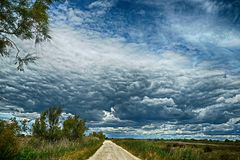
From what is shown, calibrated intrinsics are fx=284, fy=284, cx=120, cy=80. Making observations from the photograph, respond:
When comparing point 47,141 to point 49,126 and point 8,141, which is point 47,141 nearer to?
point 49,126

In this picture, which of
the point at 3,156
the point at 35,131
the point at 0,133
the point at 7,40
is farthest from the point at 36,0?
the point at 35,131

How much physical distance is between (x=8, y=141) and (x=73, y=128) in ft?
184

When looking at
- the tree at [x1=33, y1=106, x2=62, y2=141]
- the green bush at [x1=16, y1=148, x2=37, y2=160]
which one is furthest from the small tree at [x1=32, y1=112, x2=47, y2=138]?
the green bush at [x1=16, y1=148, x2=37, y2=160]

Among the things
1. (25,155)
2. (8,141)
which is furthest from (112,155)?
(8,141)

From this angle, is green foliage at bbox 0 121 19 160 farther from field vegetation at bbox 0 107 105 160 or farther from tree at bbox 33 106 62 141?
tree at bbox 33 106 62 141

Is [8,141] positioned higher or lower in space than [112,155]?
higher

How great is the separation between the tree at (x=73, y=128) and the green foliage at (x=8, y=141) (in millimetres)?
51247

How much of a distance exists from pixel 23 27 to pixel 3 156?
268 inches

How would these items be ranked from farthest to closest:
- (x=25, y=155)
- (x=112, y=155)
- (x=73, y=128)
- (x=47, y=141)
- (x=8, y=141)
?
(x=73, y=128)
(x=47, y=141)
(x=112, y=155)
(x=25, y=155)
(x=8, y=141)

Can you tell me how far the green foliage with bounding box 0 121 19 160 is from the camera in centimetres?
1465

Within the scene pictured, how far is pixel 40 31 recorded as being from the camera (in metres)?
14.3

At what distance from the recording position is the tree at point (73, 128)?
6726 cm

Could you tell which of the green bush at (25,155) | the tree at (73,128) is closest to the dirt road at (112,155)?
the green bush at (25,155)

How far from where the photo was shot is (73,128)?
70000 mm
